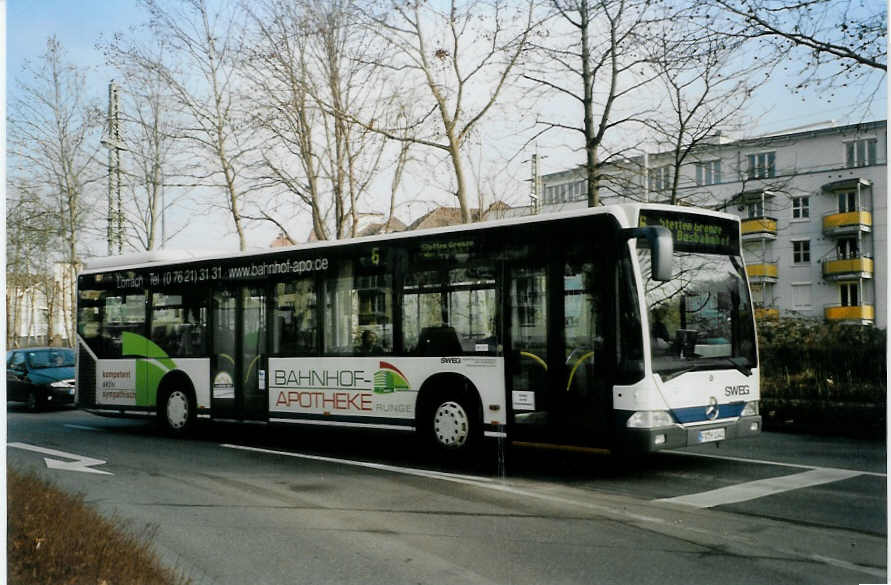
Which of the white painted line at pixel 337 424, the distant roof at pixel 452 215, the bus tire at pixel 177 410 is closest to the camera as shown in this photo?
the white painted line at pixel 337 424

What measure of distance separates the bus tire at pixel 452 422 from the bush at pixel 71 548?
469cm

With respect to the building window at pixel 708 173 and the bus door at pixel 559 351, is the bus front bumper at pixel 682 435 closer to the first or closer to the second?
the bus door at pixel 559 351

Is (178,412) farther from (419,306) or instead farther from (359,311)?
(419,306)

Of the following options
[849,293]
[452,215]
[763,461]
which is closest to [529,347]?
[763,461]

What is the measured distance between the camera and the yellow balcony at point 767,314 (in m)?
14.9

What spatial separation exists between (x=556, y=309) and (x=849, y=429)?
21.8ft

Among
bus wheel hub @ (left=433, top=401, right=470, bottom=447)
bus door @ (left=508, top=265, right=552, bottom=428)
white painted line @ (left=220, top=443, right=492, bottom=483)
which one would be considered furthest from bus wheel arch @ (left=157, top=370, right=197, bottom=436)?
bus door @ (left=508, top=265, right=552, bottom=428)

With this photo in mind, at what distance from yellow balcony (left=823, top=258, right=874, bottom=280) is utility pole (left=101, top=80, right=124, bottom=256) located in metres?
11.4

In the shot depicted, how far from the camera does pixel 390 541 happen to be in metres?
6.66

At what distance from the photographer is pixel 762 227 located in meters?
15.9

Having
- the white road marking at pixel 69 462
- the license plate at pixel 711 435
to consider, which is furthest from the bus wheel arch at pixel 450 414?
the white road marking at pixel 69 462

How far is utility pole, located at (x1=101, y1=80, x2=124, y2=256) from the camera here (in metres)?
15.3

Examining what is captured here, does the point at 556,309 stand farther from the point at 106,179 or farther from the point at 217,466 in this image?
the point at 106,179

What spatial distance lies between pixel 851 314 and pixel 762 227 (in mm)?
4545
